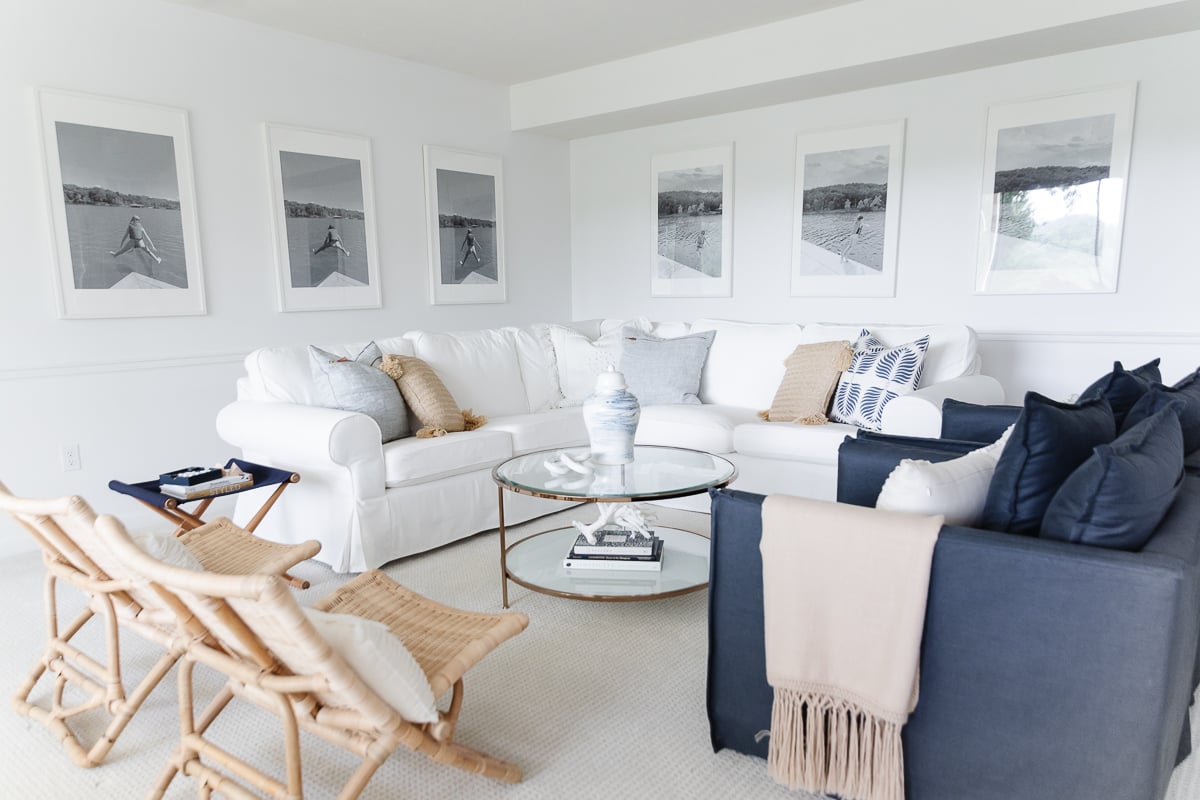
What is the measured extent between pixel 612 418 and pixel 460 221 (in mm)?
3073

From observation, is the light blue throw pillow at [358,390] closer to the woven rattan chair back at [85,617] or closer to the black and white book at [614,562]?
the black and white book at [614,562]

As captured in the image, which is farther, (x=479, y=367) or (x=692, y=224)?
(x=692, y=224)

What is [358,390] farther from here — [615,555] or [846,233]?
[846,233]

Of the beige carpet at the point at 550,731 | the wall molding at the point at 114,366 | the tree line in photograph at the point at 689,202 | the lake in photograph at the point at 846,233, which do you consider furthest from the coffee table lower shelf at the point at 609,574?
the tree line in photograph at the point at 689,202

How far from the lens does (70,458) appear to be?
3590 millimetres

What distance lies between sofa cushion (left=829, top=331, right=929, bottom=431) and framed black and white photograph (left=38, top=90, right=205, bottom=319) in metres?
3.39

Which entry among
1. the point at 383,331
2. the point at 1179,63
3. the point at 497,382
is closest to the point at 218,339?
the point at 383,331

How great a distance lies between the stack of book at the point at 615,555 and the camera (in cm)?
268

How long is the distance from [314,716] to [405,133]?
168 inches

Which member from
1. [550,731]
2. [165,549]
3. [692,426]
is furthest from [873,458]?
[165,549]

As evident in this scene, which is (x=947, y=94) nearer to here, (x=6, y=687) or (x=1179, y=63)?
(x=1179, y=63)

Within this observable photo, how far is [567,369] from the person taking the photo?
4398 millimetres

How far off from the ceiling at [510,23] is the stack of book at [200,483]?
100 inches

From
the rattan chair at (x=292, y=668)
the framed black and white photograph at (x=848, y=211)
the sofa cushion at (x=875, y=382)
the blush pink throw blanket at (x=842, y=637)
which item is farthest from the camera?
the framed black and white photograph at (x=848, y=211)
